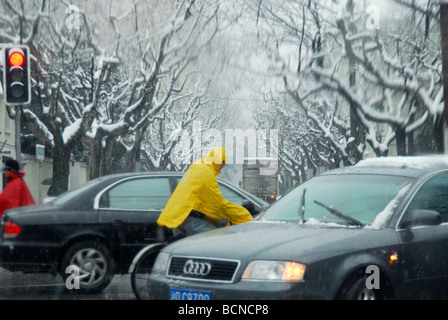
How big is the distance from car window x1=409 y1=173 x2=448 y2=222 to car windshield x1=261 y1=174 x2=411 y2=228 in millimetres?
149

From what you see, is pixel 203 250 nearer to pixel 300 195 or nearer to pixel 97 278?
pixel 300 195

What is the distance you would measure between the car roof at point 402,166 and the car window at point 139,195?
2982 mm

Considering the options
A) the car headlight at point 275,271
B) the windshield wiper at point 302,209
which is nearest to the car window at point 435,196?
the windshield wiper at point 302,209

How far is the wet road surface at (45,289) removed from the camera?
8.80 meters

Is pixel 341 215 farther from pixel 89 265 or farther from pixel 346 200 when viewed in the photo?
pixel 89 265

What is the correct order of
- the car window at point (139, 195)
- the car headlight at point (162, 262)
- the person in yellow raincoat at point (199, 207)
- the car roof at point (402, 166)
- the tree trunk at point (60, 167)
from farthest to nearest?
1. the tree trunk at point (60, 167)
2. the car window at point (139, 195)
3. the person in yellow raincoat at point (199, 207)
4. the car roof at point (402, 166)
5. the car headlight at point (162, 262)

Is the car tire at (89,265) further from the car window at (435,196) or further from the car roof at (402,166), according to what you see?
the car window at (435,196)

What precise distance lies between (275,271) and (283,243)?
0.30 meters

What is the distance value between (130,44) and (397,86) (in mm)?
10481

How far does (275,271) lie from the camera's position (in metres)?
5.37

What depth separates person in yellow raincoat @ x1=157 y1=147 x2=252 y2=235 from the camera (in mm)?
7695

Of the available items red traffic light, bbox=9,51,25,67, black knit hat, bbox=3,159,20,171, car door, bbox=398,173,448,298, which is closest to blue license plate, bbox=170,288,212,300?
car door, bbox=398,173,448,298

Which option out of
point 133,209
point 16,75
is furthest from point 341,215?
point 16,75

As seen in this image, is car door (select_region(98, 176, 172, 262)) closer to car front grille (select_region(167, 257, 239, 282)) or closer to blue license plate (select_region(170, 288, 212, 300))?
car front grille (select_region(167, 257, 239, 282))
